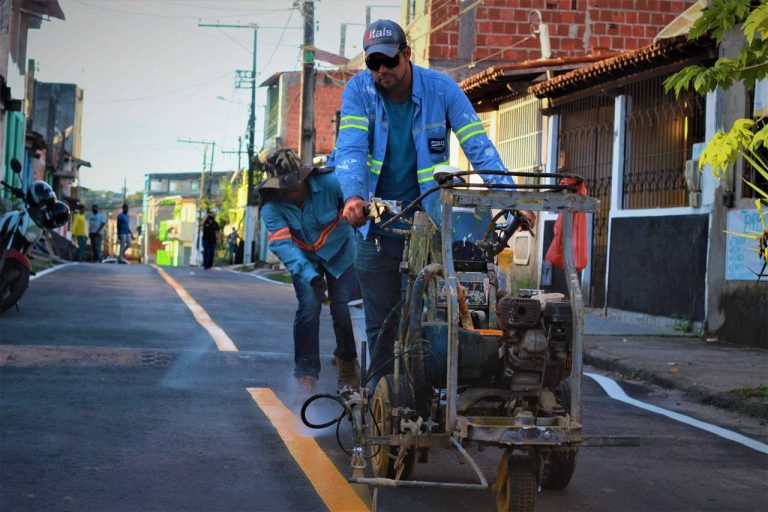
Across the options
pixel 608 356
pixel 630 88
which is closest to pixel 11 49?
pixel 630 88

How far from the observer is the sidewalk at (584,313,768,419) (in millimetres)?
9188

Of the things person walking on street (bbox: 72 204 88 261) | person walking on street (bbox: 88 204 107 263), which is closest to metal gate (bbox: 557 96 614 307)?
person walking on street (bbox: 88 204 107 263)

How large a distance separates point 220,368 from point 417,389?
4.62m

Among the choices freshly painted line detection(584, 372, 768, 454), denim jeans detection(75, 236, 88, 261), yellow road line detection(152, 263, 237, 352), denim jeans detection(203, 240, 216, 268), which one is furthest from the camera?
denim jeans detection(75, 236, 88, 261)

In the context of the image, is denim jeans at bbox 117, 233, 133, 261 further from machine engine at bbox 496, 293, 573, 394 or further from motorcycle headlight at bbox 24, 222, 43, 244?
machine engine at bbox 496, 293, 573, 394

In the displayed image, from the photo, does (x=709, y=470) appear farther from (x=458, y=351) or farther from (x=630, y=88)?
(x=630, y=88)

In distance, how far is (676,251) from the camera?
16125mm

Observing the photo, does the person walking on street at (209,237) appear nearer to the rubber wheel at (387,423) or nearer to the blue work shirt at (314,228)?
the blue work shirt at (314,228)

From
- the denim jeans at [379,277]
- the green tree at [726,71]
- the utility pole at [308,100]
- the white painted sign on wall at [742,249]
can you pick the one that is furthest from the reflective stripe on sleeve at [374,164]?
the utility pole at [308,100]

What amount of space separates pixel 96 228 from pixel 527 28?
17.2 metres

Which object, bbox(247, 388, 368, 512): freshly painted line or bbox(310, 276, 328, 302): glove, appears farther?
bbox(310, 276, 328, 302): glove

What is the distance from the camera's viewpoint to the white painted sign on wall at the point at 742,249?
13898mm

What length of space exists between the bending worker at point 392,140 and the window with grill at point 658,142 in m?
10.7

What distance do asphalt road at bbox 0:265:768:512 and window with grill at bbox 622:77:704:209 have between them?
697 cm
